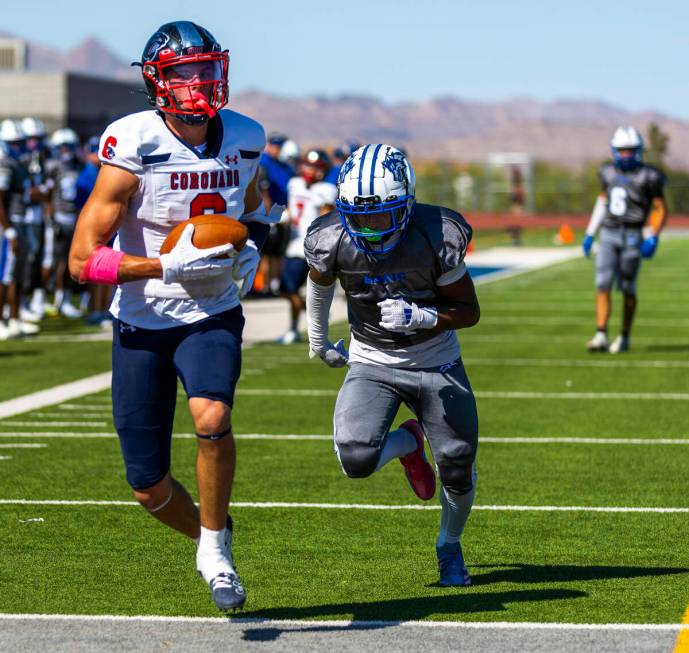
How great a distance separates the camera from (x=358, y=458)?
19.3 feet

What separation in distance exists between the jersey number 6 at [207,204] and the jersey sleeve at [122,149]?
0.73 ft

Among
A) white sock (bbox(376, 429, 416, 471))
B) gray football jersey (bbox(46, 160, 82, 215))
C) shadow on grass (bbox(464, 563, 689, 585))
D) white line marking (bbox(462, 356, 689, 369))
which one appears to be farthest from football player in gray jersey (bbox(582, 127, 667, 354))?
white sock (bbox(376, 429, 416, 471))

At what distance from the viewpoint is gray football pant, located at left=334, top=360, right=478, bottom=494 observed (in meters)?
5.88

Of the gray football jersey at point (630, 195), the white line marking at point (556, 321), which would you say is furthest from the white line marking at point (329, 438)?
the white line marking at point (556, 321)

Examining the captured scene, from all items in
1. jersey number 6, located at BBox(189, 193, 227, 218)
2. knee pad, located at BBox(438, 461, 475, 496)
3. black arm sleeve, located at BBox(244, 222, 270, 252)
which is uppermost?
jersey number 6, located at BBox(189, 193, 227, 218)

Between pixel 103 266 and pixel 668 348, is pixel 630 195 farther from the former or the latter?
pixel 103 266

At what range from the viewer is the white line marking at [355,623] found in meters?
5.34

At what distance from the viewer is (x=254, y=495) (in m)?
7.91

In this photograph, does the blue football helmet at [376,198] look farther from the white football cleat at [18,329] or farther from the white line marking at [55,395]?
the white football cleat at [18,329]

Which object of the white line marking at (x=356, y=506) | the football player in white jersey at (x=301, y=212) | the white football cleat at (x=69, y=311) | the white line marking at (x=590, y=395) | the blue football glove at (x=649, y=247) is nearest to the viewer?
the white line marking at (x=356, y=506)

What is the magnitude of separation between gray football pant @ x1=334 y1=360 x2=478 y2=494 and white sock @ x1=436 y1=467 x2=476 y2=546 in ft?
0.15

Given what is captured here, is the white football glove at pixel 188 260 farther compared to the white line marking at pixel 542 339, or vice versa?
the white line marking at pixel 542 339

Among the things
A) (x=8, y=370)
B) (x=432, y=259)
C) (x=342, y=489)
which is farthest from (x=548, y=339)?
(x=432, y=259)

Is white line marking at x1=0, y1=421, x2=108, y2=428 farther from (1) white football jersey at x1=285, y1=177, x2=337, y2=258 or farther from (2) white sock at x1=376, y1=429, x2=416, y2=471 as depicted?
(2) white sock at x1=376, y1=429, x2=416, y2=471
